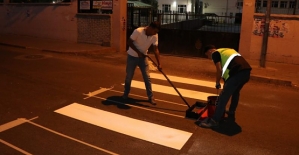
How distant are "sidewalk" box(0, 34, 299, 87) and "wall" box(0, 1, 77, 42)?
45 centimetres

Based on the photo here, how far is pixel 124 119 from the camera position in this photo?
Answer: 19.0 feet

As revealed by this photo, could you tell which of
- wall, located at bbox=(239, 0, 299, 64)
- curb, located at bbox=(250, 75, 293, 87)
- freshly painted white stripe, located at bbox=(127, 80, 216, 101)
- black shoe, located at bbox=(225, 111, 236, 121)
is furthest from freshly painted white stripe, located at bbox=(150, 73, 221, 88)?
wall, located at bbox=(239, 0, 299, 64)

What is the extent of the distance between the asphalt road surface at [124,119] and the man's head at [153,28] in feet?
5.05

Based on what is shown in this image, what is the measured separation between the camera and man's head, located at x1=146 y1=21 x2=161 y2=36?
605 cm

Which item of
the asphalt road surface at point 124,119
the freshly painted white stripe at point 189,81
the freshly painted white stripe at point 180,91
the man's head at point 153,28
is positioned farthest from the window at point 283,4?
the man's head at point 153,28

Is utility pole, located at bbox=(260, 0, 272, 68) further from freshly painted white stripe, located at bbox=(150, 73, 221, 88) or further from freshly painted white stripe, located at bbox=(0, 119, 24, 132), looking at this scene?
freshly painted white stripe, located at bbox=(0, 119, 24, 132)

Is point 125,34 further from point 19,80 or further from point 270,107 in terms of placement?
point 270,107

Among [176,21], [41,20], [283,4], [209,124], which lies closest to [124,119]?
[209,124]

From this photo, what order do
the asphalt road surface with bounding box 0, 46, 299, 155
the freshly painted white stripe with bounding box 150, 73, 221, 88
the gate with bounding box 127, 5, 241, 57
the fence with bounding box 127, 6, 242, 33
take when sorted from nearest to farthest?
the asphalt road surface with bounding box 0, 46, 299, 155 < the freshly painted white stripe with bounding box 150, 73, 221, 88 < the gate with bounding box 127, 5, 241, 57 < the fence with bounding box 127, 6, 242, 33

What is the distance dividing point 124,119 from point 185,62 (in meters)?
6.63

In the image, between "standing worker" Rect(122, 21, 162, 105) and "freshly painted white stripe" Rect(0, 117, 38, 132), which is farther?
"standing worker" Rect(122, 21, 162, 105)

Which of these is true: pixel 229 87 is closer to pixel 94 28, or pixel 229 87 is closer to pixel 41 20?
pixel 94 28

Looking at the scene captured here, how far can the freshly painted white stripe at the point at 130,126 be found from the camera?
4.98 meters

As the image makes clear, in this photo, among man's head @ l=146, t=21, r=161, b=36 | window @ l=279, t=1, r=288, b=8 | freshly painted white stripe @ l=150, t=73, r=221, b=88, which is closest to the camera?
man's head @ l=146, t=21, r=161, b=36
